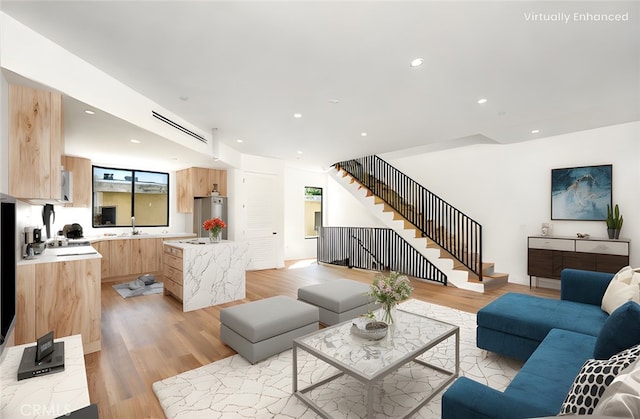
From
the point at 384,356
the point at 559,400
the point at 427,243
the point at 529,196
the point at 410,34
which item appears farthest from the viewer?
the point at 427,243

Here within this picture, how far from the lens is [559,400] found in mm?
1412

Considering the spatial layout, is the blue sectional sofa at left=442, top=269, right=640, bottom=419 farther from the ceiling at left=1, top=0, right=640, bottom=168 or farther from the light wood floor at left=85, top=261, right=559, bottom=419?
the ceiling at left=1, top=0, right=640, bottom=168

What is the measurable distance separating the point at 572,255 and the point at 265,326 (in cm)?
529

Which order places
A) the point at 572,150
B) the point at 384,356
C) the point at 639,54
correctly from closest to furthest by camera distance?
the point at 384,356, the point at 639,54, the point at 572,150

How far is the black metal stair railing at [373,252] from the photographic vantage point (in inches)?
250

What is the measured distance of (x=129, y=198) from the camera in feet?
21.7

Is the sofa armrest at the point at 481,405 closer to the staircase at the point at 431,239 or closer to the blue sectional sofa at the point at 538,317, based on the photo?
the blue sectional sofa at the point at 538,317

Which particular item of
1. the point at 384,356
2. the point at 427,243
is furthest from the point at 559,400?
the point at 427,243

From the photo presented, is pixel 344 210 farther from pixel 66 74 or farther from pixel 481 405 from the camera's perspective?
pixel 481 405

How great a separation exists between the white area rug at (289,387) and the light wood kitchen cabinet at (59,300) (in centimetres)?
115

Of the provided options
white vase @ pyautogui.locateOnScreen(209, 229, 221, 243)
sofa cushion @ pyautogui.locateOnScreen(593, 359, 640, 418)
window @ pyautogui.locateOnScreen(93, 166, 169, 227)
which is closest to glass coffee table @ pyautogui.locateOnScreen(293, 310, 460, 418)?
sofa cushion @ pyautogui.locateOnScreen(593, 359, 640, 418)

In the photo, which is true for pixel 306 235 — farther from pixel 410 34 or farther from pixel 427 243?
pixel 410 34

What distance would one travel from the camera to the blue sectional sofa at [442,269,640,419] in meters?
1.33

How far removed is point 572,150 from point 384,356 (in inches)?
224
